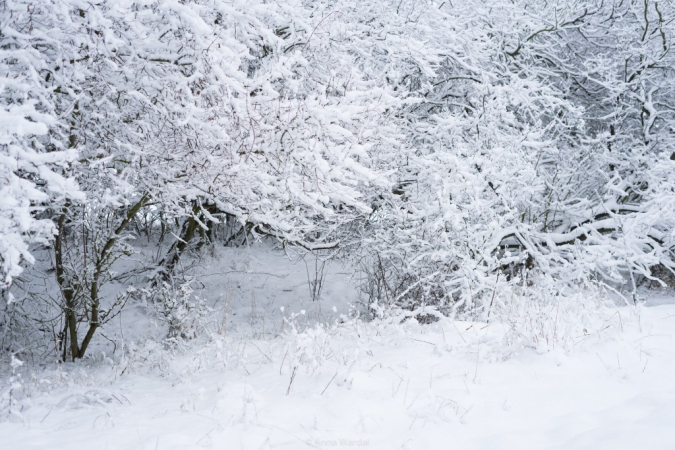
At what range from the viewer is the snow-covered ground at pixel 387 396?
278 cm

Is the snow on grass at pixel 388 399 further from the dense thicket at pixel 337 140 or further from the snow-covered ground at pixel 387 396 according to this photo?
the dense thicket at pixel 337 140

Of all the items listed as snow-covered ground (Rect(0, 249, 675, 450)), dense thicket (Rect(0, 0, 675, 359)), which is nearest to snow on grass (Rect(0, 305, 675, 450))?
snow-covered ground (Rect(0, 249, 675, 450))

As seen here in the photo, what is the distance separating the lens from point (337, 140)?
538 centimetres

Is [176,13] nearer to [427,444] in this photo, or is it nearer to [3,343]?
[427,444]

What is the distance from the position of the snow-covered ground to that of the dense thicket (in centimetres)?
112

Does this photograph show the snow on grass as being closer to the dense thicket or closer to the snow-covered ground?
the snow-covered ground

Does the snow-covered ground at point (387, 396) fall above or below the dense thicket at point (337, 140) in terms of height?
below

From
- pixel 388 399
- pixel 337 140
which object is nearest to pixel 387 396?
pixel 388 399

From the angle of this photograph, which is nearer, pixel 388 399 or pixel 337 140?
pixel 388 399

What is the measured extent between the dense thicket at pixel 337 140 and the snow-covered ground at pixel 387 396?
1.12m

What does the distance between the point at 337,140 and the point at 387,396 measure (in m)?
2.92

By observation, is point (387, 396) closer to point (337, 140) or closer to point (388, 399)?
point (388, 399)

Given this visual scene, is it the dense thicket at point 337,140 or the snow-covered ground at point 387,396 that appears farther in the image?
the dense thicket at point 337,140

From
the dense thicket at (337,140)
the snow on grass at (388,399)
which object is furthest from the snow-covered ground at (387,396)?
the dense thicket at (337,140)
